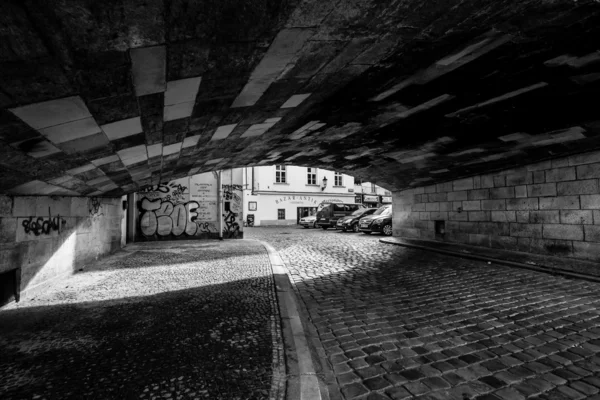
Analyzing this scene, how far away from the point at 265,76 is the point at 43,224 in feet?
19.0

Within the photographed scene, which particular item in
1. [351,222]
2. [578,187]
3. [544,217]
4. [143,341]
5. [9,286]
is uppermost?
[578,187]

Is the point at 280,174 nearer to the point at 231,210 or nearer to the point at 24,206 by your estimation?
the point at 231,210

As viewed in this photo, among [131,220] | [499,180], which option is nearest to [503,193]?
[499,180]

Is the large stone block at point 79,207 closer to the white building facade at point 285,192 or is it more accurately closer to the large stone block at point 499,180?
the large stone block at point 499,180

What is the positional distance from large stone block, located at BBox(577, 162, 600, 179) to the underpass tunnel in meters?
0.03

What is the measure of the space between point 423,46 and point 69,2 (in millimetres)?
3078

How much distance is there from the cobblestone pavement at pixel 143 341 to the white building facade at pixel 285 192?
75.4 feet

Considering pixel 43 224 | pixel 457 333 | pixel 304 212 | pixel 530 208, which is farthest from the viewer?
pixel 304 212

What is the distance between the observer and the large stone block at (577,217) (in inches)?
286

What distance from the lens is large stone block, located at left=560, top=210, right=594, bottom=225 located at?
7271 mm

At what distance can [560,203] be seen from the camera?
7.89 meters

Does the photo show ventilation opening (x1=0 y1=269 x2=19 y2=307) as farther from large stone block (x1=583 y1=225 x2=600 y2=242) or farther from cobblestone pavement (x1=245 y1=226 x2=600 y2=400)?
large stone block (x1=583 y1=225 x2=600 y2=242)

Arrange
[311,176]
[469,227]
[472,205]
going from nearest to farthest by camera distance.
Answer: [472,205] → [469,227] → [311,176]

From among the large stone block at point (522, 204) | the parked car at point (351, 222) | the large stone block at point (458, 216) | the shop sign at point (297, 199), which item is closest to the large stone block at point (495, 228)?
the large stone block at point (522, 204)
